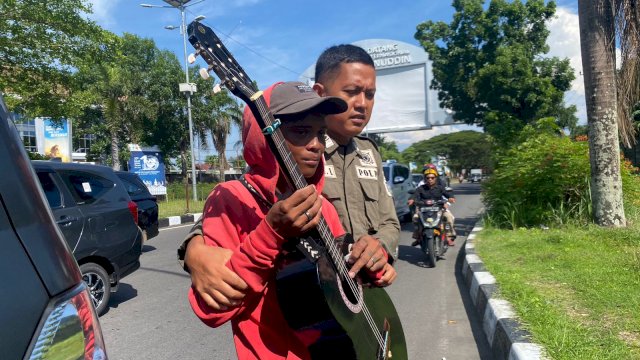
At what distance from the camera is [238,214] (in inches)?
A: 49.0

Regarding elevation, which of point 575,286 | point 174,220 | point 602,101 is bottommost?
point 174,220

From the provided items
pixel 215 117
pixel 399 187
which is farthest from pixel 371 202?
pixel 215 117

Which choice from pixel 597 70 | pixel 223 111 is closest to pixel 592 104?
pixel 597 70

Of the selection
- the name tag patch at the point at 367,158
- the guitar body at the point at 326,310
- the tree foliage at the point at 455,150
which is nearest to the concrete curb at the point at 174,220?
the name tag patch at the point at 367,158

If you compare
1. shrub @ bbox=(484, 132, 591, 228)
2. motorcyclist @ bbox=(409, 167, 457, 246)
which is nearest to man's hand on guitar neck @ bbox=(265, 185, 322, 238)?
motorcyclist @ bbox=(409, 167, 457, 246)

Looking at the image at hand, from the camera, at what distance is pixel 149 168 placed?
15.7 m

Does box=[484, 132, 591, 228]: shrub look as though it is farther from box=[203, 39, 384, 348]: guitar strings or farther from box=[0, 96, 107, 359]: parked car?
box=[0, 96, 107, 359]: parked car

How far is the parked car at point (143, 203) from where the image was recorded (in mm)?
8047

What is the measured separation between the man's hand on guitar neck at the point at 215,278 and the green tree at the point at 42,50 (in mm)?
9823

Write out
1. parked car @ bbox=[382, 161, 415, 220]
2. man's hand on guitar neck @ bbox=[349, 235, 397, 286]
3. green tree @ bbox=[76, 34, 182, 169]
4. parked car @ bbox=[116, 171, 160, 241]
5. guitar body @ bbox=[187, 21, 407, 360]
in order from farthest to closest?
green tree @ bbox=[76, 34, 182, 169] < parked car @ bbox=[382, 161, 415, 220] < parked car @ bbox=[116, 171, 160, 241] < man's hand on guitar neck @ bbox=[349, 235, 397, 286] < guitar body @ bbox=[187, 21, 407, 360]

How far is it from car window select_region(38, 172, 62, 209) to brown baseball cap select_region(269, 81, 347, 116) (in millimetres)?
3999

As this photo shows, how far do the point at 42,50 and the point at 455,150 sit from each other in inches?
2043

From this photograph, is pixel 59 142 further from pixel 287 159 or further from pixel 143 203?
pixel 287 159

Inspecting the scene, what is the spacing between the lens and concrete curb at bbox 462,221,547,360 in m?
2.70
